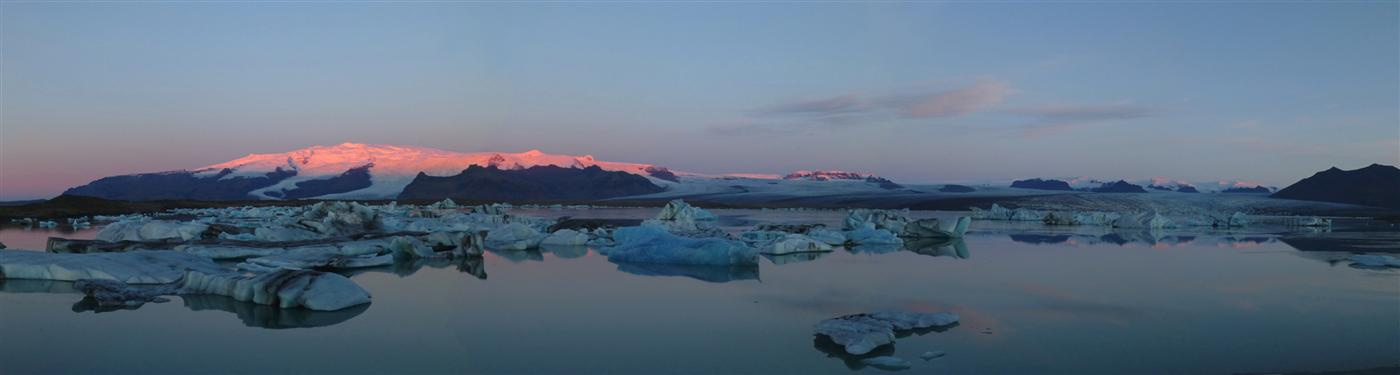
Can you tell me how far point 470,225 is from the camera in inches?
867

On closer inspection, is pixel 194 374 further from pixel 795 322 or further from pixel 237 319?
pixel 795 322

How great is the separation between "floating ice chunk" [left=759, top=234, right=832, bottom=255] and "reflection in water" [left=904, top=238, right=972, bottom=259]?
2111 millimetres

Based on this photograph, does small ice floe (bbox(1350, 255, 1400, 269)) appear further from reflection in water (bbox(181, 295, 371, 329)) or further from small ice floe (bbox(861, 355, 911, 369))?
reflection in water (bbox(181, 295, 371, 329))

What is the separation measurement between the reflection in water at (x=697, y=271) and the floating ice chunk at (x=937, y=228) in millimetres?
10406

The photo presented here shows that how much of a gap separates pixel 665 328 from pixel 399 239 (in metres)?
8.35

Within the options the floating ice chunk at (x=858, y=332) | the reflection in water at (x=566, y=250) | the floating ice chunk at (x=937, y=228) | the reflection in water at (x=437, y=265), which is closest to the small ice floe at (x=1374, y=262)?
the floating ice chunk at (x=937, y=228)

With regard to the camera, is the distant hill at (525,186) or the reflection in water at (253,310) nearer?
the reflection in water at (253,310)

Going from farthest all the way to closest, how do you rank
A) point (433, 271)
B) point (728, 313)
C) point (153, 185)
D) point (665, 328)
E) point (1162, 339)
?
point (153, 185)
point (433, 271)
point (728, 313)
point (665, 328)
point (1162, 339)

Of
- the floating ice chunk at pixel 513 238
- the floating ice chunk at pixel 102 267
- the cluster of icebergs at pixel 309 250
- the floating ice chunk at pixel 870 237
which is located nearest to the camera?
the cluster of icebergs at pixel 309 250

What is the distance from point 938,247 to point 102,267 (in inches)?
598

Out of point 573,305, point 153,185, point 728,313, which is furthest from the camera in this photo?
point 153,185

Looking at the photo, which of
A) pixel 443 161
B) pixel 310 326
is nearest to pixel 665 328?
pixel 310 326

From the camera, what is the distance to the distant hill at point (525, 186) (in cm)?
11656

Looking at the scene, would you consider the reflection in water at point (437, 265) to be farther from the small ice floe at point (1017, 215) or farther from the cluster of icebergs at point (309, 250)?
the small ice floe at point (1017, 215)
